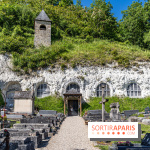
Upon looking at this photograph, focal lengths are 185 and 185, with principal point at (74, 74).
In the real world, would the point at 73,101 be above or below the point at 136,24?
below

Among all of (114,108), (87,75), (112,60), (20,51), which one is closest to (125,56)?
(112,60)

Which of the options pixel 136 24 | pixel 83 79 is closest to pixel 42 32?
pixel 83 79

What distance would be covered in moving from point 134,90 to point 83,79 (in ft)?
25.5

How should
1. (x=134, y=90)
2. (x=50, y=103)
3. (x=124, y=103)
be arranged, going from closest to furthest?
(x=50, y=103)
(x=124, y=103)
(x=134, y=90)

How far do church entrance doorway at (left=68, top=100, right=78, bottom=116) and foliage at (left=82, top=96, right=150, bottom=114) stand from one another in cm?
137

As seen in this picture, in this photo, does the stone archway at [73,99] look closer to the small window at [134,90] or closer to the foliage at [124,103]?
the foliage at [124,103]

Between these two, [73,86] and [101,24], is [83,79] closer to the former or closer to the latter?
[73,86]

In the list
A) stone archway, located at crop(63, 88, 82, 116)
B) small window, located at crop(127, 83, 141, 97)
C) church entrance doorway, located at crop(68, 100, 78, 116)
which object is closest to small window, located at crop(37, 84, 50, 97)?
stone archway, located at crop(63, 88, 82, 116)

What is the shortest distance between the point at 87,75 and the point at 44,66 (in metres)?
6.54

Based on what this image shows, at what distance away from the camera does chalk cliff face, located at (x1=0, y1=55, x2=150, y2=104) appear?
26.7 meters

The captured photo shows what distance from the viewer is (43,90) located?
88.9 ft

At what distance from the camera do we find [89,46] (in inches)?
1289

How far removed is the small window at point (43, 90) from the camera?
88.4 feet

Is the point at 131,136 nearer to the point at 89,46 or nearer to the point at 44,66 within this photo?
the point at 44,66
